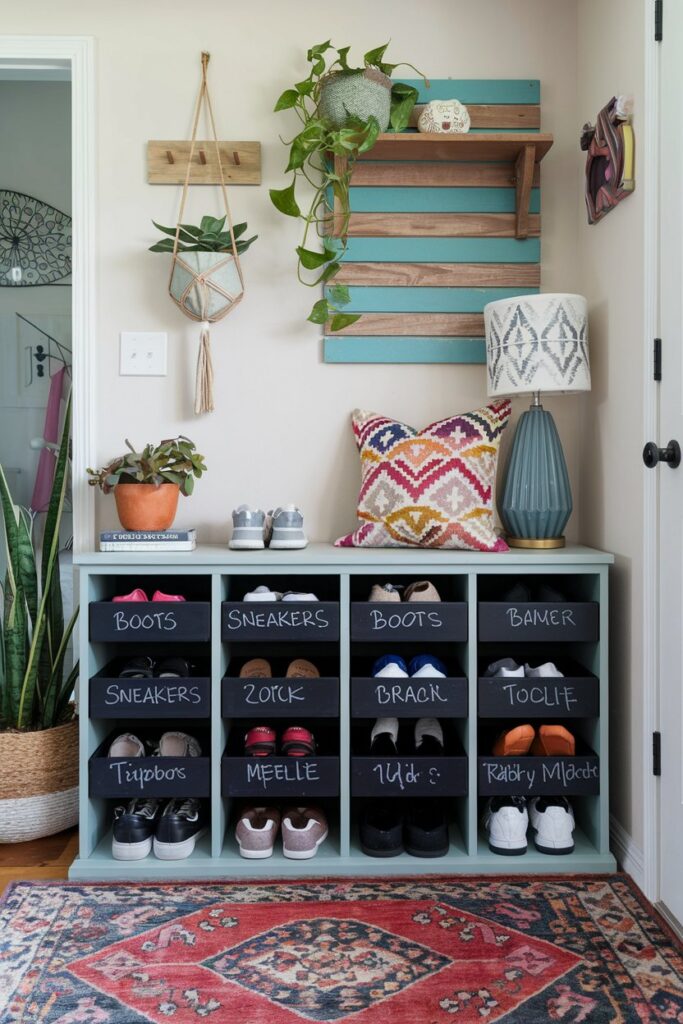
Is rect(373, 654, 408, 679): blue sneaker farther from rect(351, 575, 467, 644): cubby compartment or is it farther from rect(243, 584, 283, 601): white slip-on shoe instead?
rect(243, 584, 283, 601): white slip-on shoe

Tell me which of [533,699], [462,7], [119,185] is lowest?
[533,699]

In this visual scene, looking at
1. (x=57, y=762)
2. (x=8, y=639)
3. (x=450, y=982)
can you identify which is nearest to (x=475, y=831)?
(x=450, y=982)

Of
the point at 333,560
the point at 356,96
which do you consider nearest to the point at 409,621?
the point at 333,560

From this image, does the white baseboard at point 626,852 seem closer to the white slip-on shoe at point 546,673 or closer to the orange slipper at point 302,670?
the white slip-on shoe at point 546,673

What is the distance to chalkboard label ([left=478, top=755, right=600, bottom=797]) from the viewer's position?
2092 mm

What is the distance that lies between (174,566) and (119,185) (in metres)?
1.17

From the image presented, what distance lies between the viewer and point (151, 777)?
6.81 ft

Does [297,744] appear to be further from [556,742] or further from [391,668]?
[556,742]

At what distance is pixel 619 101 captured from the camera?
203 cm

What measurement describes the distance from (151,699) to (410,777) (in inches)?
26.3

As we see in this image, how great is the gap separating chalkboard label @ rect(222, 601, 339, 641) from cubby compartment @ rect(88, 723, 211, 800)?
330mm

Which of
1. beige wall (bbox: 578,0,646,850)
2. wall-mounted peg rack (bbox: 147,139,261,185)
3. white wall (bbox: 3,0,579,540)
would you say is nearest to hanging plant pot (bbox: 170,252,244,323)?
white wall (bbox: 3,0,579,540)

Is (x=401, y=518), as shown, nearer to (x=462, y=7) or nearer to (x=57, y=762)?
(x=57, y=762)

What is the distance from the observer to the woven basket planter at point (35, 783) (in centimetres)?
222
